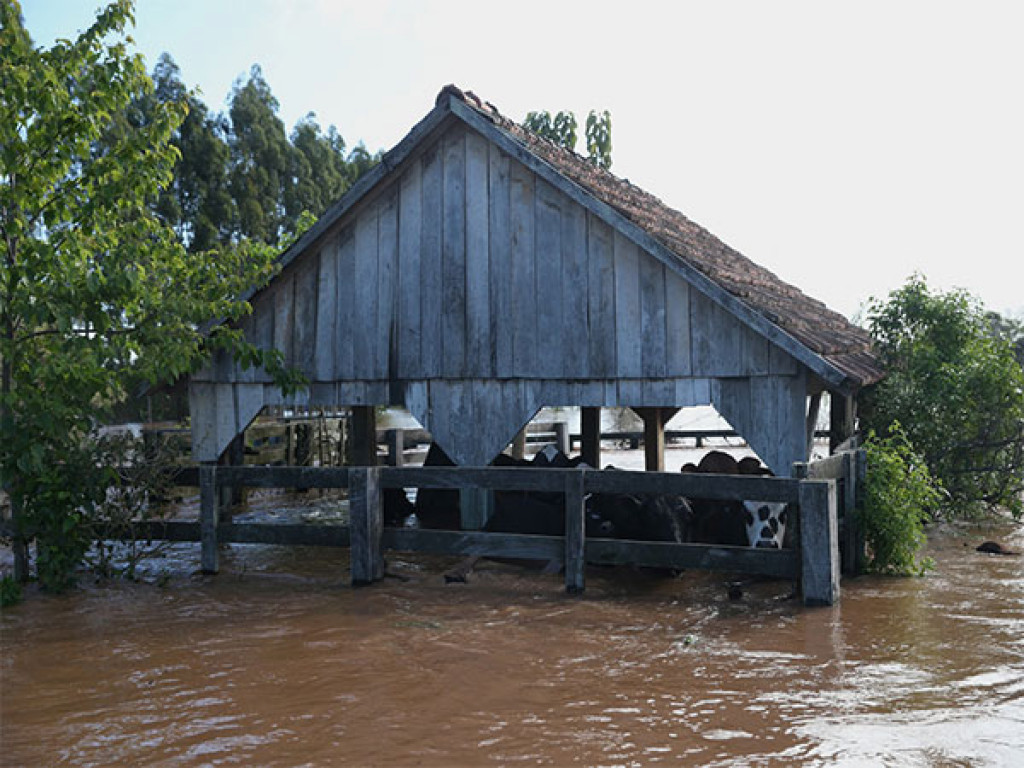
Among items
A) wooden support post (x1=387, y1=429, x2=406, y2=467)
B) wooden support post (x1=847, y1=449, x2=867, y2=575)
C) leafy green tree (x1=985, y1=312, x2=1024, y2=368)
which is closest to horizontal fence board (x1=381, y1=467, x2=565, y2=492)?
wooden support post (x1=847, y1=449, x2=867, y2=575)

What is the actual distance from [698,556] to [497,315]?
343 cm

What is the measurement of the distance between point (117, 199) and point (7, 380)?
2090mm

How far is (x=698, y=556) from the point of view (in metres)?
8.71


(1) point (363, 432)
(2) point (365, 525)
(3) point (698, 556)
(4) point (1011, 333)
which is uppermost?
(4) point (1011, 333)

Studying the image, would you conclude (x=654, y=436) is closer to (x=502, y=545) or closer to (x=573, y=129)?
(x=502, y=545)

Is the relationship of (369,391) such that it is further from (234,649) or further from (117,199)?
(234,649)

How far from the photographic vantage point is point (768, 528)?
1051 cm

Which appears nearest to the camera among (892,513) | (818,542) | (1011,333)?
(818,542)

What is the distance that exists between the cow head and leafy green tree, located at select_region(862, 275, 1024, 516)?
3.18 m

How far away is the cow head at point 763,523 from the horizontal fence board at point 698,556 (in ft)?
5.84

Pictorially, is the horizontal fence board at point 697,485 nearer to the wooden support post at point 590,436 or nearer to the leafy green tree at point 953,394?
the leafy green tree at point 953,394

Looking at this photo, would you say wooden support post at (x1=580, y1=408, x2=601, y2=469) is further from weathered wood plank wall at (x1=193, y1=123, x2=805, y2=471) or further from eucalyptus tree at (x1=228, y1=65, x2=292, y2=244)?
eucalyptus tree at (x1=228, y1=65, x2=292, y2=244)

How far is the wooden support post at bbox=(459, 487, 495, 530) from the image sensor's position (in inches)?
472

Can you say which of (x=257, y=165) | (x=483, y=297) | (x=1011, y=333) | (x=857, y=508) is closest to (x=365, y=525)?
(x=483, y=297)
